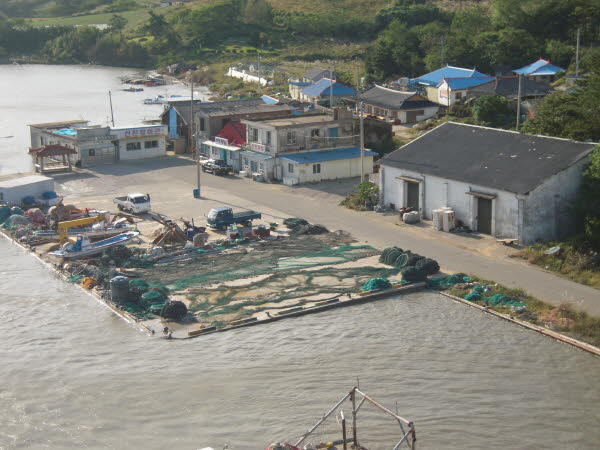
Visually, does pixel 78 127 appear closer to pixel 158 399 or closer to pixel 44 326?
pixel 44 326

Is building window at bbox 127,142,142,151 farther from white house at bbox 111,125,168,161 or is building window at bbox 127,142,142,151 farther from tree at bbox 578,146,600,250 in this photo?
tree at bbox 578,146,600,250

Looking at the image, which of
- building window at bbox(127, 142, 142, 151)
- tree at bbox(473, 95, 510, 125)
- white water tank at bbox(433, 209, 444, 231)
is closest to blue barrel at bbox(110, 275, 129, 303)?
white water tank at bbox(433, 209, 444, 231)

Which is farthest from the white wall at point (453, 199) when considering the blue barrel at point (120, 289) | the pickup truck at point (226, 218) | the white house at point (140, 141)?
the white house at point (140, 141)

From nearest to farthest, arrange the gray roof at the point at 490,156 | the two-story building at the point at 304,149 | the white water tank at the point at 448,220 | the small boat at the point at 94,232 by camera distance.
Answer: the gray roof at the point at 490,156
the white water tank at the point at 448,220
the small boat at the point at 94,232
the two-story building at the point at 304,149

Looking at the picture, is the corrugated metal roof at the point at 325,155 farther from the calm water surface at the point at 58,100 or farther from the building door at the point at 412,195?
the calm water surface at the point at 58,100

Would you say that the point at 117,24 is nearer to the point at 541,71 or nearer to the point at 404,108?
the point at 541,71
